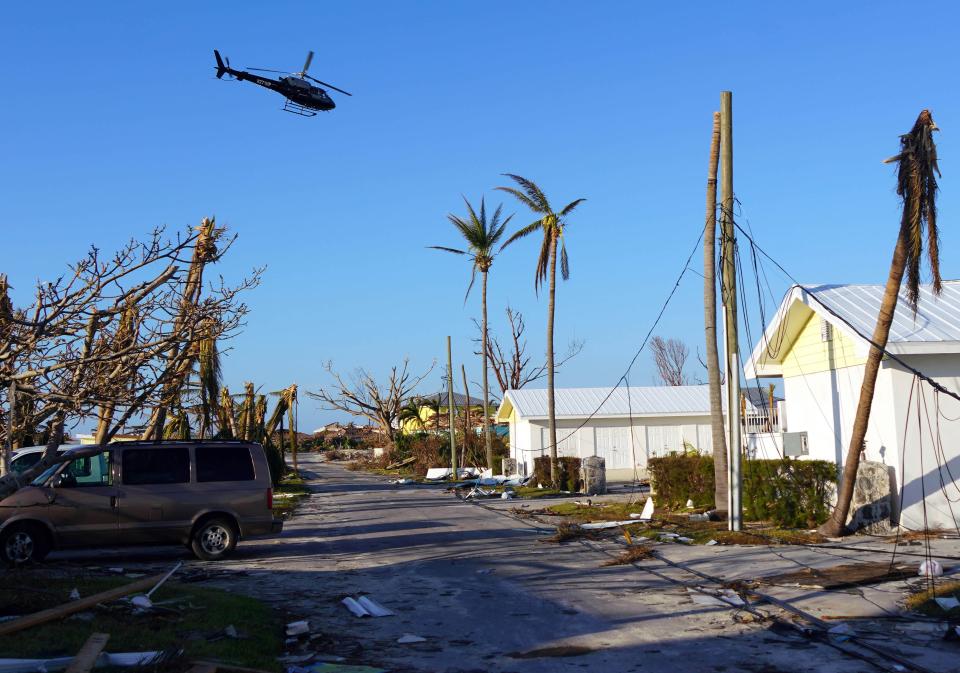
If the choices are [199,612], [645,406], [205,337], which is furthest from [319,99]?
[645,406]

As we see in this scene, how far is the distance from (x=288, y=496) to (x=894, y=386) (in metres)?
21.5

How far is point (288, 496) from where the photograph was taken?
106 feet

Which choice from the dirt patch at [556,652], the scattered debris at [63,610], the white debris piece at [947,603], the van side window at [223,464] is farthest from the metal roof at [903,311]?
the scattered debris at [63,610]

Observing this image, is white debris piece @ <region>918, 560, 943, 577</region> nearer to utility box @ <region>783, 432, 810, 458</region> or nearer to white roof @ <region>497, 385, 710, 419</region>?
utility box @ <region>783, 432, 810, 458</region>

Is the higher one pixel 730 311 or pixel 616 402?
pixel 730 311

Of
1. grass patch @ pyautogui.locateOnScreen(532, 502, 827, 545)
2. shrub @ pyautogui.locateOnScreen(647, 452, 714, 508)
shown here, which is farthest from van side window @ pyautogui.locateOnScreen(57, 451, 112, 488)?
shrub @ pyautogui.locateOnScreen(647, 452, 714, 508)

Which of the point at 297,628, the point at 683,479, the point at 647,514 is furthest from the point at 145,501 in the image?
the point at 683,479

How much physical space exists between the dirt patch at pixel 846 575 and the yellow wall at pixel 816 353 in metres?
6.19

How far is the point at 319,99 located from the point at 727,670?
43.5ft

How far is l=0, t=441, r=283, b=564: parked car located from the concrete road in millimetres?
Result: 810

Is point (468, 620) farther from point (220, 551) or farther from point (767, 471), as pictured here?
point (767, 471)

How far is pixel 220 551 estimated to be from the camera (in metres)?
15.6

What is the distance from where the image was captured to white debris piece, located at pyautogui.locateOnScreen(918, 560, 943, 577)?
11469 mm

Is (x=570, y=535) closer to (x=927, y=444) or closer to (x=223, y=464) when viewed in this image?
(x=223, y=464)
